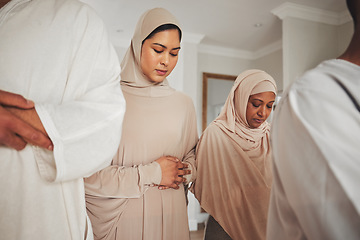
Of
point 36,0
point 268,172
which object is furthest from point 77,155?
A: point 268,172

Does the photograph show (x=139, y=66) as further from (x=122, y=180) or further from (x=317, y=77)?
(x=317, y=77)

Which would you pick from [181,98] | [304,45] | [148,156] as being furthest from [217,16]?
[148,156]

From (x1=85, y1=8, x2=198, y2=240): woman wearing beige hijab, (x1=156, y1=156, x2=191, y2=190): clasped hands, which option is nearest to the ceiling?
(x1=85, y1=8, x2=198, y2=240): woman wearing beige hijab

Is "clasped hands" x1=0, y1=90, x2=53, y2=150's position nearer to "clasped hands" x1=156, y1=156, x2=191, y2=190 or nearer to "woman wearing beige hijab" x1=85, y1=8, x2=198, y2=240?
"woman wearing beige hijab" x1=85, y1=8, x2=198, y2=240

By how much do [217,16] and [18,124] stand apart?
3.97m

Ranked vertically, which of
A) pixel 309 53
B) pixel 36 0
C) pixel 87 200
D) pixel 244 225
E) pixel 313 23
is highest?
pixel 313 23

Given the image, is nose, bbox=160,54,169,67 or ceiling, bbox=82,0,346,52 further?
ceiling, bbox=82,0,346,52

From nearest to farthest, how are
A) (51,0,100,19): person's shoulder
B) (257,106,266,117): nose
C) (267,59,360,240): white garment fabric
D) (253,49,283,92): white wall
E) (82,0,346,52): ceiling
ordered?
(267,59,360,240): white garment fabric, (51,0,100,19): person's shoulder, (257,106,266,117): nose, (82,0,346,52): ceiling, (253,49,283,92): white wall

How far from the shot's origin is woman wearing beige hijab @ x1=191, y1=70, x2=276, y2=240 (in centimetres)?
151

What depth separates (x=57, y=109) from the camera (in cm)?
70

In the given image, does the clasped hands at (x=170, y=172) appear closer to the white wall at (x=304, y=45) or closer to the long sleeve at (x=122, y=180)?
the long sleeve at (x=122, y=180)

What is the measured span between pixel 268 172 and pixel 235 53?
4.52 m

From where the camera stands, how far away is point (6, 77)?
0.71 m

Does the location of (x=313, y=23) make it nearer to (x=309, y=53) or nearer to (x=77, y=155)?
(x=309, y=53)
